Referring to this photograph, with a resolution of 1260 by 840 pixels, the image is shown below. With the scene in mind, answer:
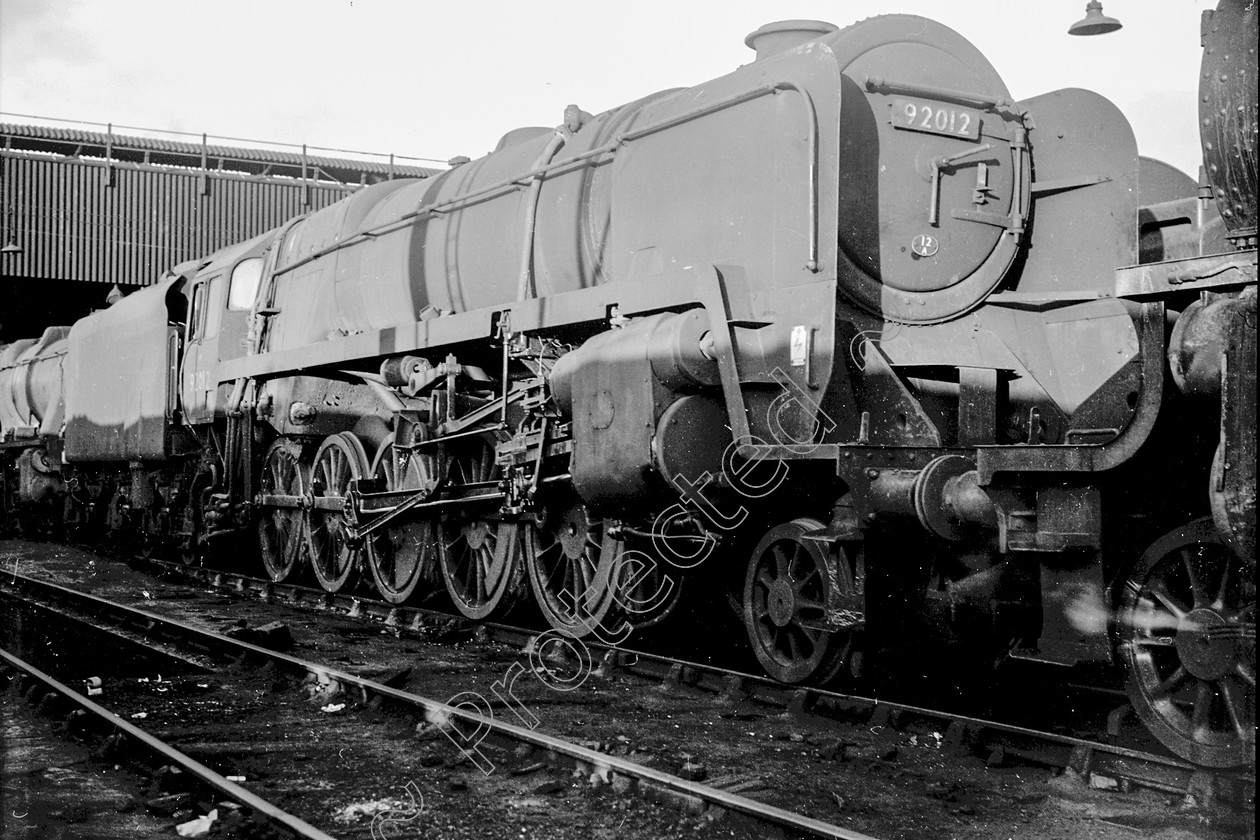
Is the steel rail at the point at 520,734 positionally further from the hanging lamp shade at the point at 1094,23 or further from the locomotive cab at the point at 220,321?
the locomotive cab at the point at 220,321

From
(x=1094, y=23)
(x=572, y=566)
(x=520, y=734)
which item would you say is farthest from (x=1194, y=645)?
(x=572, y=566)

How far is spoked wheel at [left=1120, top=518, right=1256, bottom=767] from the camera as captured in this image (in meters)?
4.55

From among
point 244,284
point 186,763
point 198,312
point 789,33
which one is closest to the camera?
point 186,763

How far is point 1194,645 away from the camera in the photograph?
4.66 metres

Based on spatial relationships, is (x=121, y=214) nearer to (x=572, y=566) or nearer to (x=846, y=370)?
(x=572, y=566)

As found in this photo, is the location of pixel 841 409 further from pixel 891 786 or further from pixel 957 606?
pixel 891 786

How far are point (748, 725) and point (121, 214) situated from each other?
83.2 ft

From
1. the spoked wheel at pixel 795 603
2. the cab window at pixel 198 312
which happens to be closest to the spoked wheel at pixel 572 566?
the spoked wheel at pixel 795 603

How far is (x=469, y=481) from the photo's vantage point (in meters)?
9.60

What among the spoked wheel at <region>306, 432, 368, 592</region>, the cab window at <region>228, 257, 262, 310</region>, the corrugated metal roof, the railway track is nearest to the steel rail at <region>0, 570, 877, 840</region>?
the railway track

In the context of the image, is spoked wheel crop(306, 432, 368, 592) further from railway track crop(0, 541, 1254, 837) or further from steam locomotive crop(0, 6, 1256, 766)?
railway track crop(0, 541, 1254, 837)

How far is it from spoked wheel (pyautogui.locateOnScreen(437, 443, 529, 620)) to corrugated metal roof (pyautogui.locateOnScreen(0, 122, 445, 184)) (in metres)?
22.1

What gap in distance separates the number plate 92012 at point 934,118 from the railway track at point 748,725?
294 cm

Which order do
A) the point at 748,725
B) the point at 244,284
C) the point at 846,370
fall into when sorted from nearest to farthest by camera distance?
1. the point at 748,725
2. the point at 846,370
3. the point at 244,284
